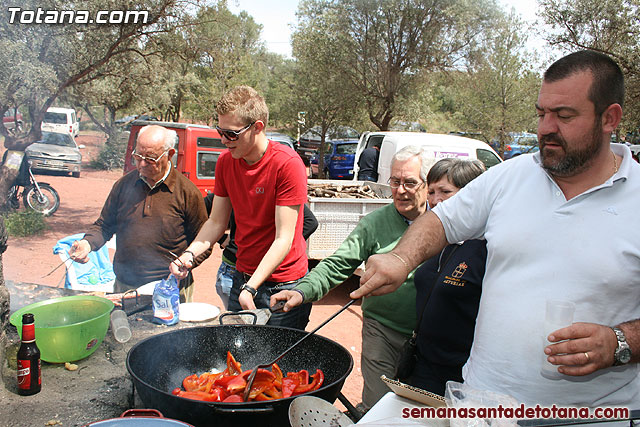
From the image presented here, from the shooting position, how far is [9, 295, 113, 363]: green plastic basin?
7.11ft

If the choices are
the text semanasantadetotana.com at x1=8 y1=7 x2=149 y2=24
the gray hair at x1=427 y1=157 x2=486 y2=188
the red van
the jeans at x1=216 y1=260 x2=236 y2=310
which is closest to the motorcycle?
the red van

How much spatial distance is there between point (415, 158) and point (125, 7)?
8.38 metres

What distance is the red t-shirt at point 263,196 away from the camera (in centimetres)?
286

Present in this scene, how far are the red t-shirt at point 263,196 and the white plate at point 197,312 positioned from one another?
327 mm

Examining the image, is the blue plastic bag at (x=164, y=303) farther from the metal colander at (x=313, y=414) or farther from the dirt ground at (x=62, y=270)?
the dirt ground at (x=62, y=270)

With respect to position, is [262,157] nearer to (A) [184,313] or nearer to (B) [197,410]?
(A) [184,313]

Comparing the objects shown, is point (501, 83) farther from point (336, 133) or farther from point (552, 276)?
point (552, 276)

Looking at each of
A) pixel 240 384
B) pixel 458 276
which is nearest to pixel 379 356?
pixel 458 276

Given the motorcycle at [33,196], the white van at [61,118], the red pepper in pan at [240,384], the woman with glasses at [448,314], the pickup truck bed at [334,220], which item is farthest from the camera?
the white van at [61,118]

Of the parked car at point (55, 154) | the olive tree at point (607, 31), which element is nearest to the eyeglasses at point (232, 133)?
the olive tree at point (607, 31)

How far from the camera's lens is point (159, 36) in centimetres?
1017

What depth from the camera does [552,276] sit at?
166 centimetres

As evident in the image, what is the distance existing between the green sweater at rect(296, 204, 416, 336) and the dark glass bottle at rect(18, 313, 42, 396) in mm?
1290

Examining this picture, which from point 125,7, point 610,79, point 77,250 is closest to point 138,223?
point 77,250
